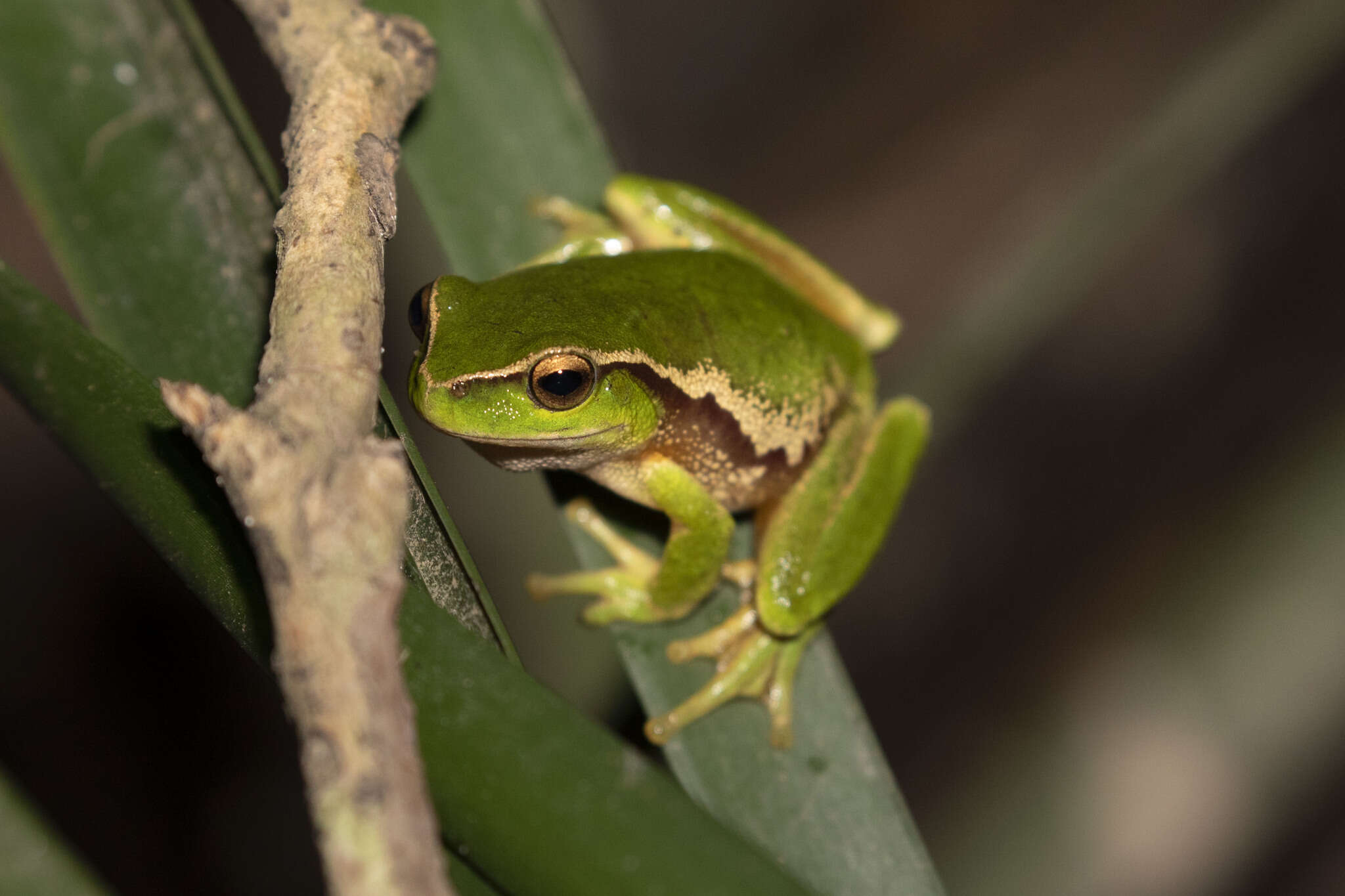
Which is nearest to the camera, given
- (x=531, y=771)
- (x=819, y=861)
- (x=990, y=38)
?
(x=531, y=771)

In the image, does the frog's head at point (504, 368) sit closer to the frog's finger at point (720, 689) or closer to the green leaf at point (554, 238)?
the green leaf at point (554, 238)

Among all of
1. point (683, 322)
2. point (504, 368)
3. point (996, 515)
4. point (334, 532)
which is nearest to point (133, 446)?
point (334, 532)

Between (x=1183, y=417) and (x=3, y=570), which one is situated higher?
(x=3, y=570)

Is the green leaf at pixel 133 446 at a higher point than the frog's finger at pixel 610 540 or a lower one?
higher

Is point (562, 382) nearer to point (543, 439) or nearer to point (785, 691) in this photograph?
point (543, 439)

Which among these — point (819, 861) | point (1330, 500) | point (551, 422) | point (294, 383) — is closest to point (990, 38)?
point (1330, 500)

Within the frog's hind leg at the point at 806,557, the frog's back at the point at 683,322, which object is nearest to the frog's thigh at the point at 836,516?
the frog's hind leg at the point at 806,557

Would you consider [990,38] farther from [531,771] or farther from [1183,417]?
[531,771]
